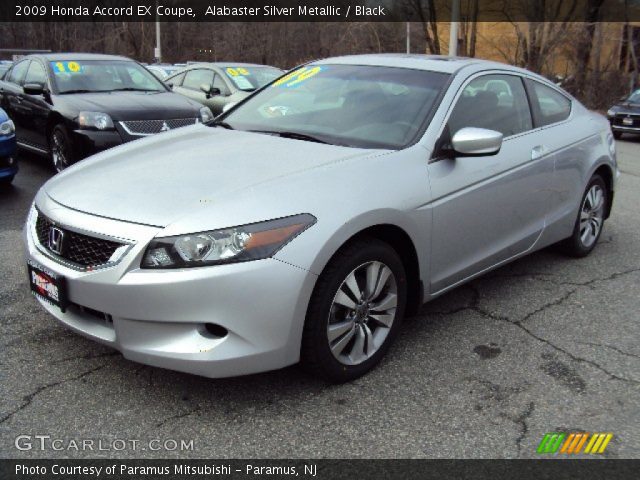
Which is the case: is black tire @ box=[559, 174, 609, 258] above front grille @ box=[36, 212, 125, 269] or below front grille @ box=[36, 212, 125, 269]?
below

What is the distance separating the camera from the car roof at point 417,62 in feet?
13.2

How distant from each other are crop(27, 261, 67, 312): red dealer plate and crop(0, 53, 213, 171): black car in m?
4.14

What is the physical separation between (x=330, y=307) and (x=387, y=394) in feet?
1.77

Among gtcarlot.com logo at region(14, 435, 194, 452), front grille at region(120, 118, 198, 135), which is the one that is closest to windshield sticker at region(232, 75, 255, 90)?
front grille at region(120, 118, 198, 135)

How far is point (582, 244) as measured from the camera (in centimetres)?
512

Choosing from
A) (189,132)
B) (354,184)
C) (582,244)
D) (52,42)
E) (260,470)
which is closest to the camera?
(260,470)

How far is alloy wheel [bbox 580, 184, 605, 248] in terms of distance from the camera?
5066mm

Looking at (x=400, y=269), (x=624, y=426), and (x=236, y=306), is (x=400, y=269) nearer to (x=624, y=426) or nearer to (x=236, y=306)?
(x=236, y=306)

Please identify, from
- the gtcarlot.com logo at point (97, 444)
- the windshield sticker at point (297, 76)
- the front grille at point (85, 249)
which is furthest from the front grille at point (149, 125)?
the gtcarlot.com logo at point (97, 444)

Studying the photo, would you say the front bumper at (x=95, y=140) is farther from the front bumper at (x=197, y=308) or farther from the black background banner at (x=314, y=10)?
the black background banner at (x=314, y=10)

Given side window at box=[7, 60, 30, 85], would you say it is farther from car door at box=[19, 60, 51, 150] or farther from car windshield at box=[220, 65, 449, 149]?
car windshield at box=[220, 65, 449, 149]

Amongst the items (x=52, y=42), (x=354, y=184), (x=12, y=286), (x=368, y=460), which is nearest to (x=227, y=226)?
(x=354, y=184)

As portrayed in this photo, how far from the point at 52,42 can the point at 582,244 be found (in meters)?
42.7

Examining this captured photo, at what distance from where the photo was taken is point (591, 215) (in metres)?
5.16
